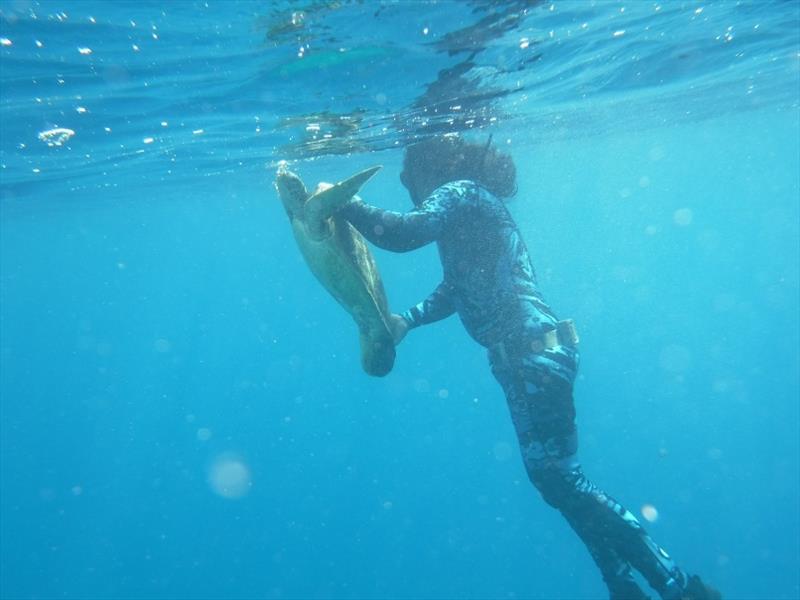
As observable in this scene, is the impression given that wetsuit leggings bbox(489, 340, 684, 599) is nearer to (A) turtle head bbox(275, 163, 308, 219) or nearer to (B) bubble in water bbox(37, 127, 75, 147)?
(A) turtle head bbox(275, 163, 308, 219)

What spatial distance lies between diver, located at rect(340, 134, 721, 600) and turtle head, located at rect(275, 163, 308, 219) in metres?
0.95

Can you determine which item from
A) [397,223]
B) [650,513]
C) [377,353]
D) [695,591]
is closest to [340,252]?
[397,223]

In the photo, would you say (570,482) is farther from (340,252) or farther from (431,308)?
(340,252)

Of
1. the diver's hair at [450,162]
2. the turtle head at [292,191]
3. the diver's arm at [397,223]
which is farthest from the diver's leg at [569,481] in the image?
the turtle head at [292,191]

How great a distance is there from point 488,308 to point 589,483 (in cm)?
179

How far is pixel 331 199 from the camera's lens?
3764 mm

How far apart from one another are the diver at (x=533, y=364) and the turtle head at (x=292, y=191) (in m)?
0.95

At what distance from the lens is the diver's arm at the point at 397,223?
4168 millimetres

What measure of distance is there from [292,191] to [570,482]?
3.40 metres

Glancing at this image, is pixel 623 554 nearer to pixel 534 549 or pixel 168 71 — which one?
pixel 168 71

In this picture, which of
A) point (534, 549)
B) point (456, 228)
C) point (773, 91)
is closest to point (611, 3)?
point (456, 228)

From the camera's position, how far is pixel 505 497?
1404 inches

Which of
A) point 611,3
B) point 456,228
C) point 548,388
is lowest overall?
point 548,388

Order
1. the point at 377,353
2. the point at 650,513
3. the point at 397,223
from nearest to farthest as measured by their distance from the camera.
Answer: the point at 397,223 < the point at 377,353 < the point at 650,513
